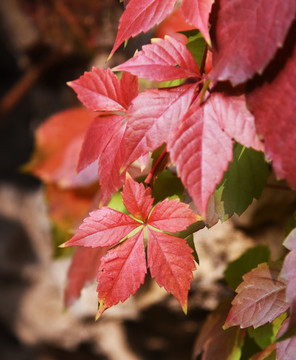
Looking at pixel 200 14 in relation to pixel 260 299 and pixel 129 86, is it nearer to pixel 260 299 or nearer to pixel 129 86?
pixel 129 86

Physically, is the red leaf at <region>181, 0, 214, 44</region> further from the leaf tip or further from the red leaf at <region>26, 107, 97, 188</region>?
the red leaf at <region>26, 107, 97, 188</region>

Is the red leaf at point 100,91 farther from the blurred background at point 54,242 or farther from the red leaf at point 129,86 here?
the blurred background at point 54,242

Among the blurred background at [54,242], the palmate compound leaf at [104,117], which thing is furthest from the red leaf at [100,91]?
the blurred background at [54,242]

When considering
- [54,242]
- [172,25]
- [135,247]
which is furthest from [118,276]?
[54,242]

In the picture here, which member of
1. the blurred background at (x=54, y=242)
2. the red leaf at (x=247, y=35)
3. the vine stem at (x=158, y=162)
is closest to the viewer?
the red leaf at (x=247, y=35)

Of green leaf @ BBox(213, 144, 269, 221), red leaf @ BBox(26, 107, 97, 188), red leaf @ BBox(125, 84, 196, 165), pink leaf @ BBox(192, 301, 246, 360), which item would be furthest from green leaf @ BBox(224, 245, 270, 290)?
red leaf @ BBox(26, 107, 97, 188)

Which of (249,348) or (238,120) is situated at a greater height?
(238,120)

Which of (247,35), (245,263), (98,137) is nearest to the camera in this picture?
(247,35)
